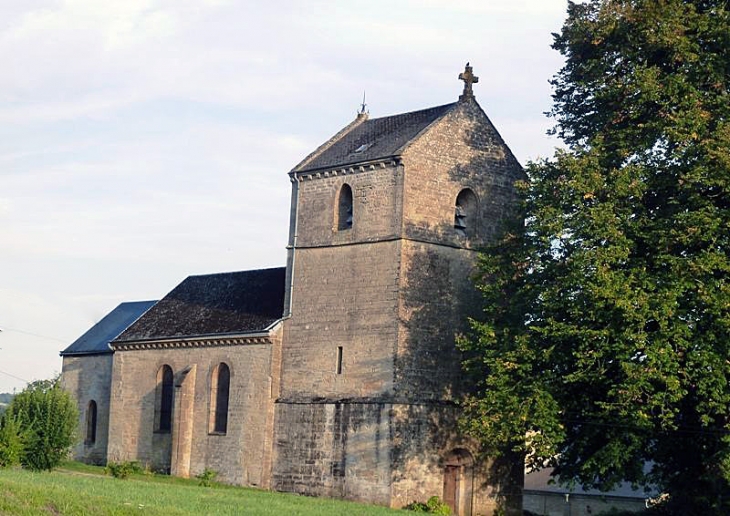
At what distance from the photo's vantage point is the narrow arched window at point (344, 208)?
139ft

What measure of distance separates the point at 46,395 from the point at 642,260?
1954 centimetres

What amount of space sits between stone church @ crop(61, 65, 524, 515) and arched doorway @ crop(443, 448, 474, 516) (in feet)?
0.16

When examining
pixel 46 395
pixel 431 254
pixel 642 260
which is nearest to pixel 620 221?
pixel 642 260

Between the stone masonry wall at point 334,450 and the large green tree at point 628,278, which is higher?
the large green tree at point 628,278

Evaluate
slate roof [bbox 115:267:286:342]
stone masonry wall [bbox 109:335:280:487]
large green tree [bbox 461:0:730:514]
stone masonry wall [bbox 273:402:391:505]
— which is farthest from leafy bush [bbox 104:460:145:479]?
large green tree [bbox 461:0:730:514]

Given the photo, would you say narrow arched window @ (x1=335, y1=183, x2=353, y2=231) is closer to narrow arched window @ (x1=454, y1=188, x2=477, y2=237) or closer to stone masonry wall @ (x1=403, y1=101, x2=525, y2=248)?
stone masonry wall @ (x1=403, y1=101, x2=525, y2=248)

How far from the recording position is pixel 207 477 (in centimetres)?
4309

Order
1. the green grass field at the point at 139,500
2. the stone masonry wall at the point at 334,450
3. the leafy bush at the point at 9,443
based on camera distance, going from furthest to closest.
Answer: the stone masonry wall at the point at 334,450 → the leafy bush at the point at 9,443 → the green grass field at the point at 139,500

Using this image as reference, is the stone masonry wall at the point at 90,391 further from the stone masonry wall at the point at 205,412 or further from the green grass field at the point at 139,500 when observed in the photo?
the green grass field at the point at 139,500

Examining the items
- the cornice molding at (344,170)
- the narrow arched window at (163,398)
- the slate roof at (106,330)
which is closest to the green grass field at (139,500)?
the narrow arched window at (163,398)

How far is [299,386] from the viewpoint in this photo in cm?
4209

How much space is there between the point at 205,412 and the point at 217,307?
4703 millimetres

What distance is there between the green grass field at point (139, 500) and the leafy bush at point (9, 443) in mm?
3922

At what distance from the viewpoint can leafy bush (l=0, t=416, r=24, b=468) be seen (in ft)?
123
